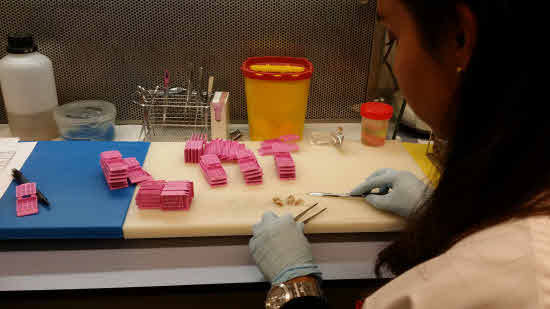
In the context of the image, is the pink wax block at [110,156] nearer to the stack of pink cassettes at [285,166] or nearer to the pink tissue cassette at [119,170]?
the pink tissue cassette at [119,170]

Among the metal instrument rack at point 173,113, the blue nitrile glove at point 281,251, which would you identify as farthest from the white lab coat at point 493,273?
the metal instrument rack at point 173,113

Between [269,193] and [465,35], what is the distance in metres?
0.68

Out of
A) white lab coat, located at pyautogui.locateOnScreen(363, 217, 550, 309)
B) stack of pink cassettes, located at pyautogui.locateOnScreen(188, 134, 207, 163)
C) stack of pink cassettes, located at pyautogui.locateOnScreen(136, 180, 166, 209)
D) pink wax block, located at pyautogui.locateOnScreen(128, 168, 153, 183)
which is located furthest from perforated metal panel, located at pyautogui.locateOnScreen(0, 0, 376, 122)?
white lab coat, located at pyautogui.locateOnScreen(363, 217, 550, 309)


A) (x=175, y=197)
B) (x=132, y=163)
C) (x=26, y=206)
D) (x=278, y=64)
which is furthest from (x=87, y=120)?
(x=278, y=64)

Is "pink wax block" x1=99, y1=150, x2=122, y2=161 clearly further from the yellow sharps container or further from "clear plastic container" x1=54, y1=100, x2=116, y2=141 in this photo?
the yellow sharps container

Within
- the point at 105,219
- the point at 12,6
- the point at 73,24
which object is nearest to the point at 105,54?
the point at 73,24

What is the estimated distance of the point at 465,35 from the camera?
486mm

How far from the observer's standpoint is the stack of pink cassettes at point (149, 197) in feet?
3.24

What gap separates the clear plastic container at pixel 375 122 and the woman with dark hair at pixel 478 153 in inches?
26.4

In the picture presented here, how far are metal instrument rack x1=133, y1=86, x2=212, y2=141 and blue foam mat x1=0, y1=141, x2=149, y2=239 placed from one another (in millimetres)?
131

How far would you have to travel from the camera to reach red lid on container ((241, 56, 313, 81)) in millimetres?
1268

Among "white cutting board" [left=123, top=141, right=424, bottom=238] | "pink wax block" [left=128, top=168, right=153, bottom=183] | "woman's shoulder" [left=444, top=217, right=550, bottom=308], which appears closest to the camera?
"woman's shoulder" [left=444, top=217, right=550, bottom=308]

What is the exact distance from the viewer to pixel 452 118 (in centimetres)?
57

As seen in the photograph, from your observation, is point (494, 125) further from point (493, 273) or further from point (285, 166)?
point (285, 166)
